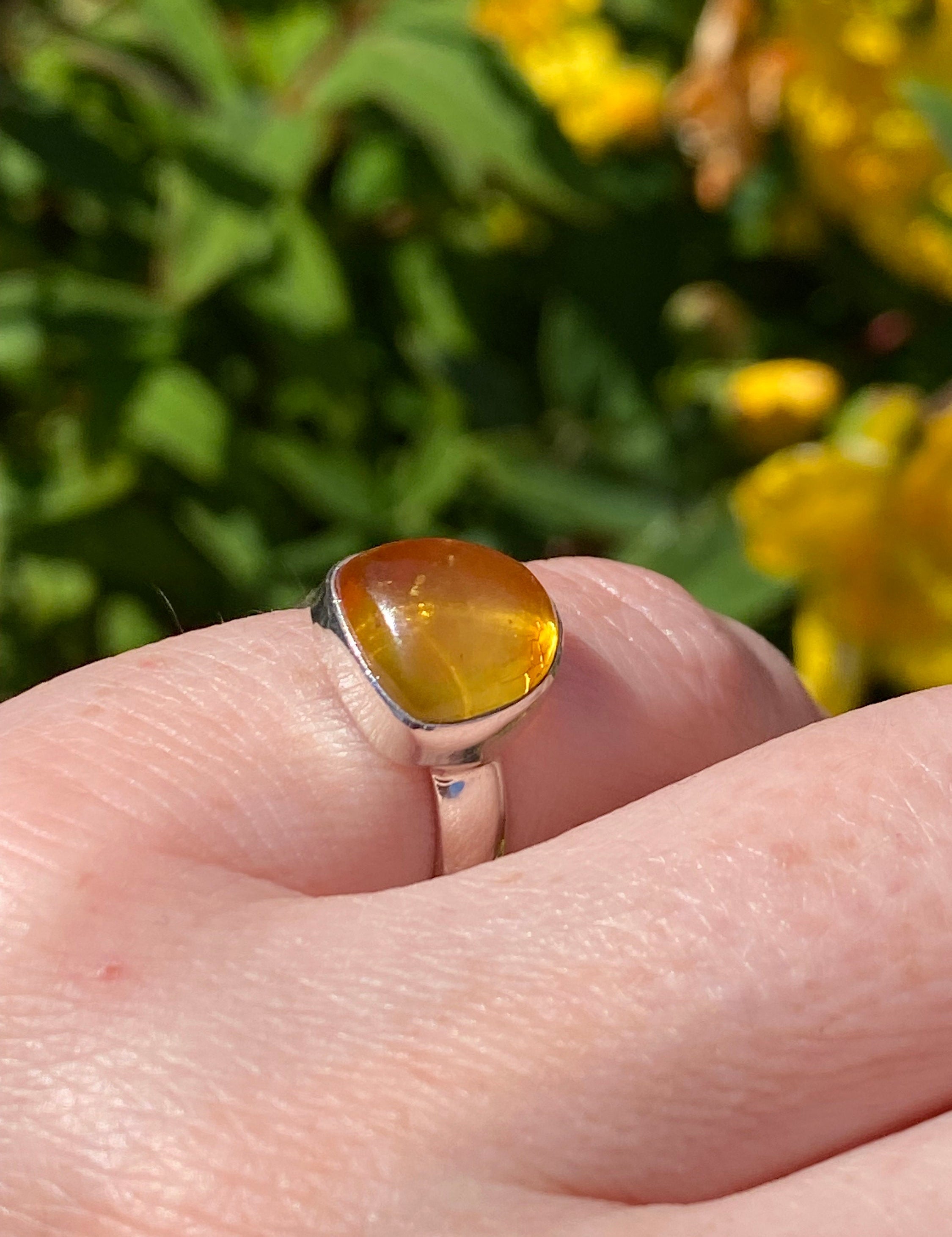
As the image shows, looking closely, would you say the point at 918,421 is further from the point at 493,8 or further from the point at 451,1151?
the point at 451,1151

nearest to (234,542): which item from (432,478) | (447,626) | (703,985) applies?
(432,478)

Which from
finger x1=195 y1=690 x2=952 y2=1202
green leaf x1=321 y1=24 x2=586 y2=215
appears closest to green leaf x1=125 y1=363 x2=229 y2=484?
green leaf x1=321 y1=24 x2=586 y2=215

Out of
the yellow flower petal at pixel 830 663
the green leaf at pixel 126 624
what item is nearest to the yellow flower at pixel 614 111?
the yellow flower petal at pixel 830 663

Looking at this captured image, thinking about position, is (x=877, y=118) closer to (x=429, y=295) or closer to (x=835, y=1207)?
(x=429, y=295)

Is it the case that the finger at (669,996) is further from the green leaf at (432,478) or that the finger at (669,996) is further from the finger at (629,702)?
the green leaf at (432,478)

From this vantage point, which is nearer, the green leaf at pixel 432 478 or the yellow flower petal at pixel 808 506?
the yellow flower petal at pixel 808 506

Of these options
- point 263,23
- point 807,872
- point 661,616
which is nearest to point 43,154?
point 263,23
